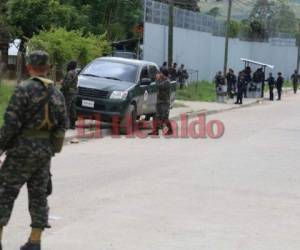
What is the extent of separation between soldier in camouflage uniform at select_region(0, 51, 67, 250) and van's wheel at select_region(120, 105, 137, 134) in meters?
11.5

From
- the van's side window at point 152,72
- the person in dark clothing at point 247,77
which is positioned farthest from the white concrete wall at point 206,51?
the van's side window at point 152,72

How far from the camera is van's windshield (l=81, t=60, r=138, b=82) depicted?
1830 cm

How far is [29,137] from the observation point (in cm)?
556

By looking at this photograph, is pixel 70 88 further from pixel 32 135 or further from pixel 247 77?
pixel 247 77

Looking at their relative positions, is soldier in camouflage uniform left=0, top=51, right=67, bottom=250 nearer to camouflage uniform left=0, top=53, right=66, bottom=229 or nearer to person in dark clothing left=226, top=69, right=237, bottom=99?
camouflage uniform left=0, top=53, right=66, bottom=229

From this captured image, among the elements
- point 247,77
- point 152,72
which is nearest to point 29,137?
point 152,72

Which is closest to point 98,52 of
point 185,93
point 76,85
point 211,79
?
point 185,93

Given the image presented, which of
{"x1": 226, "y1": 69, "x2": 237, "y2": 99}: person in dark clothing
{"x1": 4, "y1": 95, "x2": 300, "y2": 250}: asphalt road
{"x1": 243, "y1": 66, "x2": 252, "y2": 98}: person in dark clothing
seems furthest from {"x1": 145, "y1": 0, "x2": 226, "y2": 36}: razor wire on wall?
{"x1": 4, "y1": 95, "x2": 300, "y2": 250}: asphalt road

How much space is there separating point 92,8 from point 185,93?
11241mm

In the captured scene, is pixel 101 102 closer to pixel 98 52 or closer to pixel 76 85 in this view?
pixel 76 85

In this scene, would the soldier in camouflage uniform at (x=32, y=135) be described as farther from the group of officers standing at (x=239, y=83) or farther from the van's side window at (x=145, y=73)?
the group of officers standing at (x=239, y=83)

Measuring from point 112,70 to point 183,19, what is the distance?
3017cm

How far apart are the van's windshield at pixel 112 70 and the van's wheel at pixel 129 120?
0.97 metres

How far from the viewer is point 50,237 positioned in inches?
262
